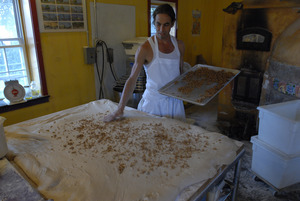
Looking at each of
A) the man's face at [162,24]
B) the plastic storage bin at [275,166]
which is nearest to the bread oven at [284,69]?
the plastic storage bin at [275,166]

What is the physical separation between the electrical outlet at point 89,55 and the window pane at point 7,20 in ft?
2.82

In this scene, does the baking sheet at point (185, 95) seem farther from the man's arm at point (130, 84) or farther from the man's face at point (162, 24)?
the man's face at point (162, 24)

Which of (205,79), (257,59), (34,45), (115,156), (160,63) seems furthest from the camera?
(257,59)

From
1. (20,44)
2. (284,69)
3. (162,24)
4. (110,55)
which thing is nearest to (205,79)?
(162,24)

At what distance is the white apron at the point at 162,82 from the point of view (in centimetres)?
193

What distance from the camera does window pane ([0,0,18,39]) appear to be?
8.43ft

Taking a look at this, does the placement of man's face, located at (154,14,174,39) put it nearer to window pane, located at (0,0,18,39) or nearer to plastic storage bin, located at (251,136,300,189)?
plastic storage bin, located at (251,136,300,189)

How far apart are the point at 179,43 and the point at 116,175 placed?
1.39 meters

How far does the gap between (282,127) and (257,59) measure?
1.54 metres

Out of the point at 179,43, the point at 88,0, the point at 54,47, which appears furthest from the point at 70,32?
the point at 179,43

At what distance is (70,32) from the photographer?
2961 millimetres

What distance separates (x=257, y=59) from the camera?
3.31 m

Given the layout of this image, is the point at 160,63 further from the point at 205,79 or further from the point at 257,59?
the point at 257,59

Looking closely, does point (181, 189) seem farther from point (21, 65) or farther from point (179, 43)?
point (21, 65)
